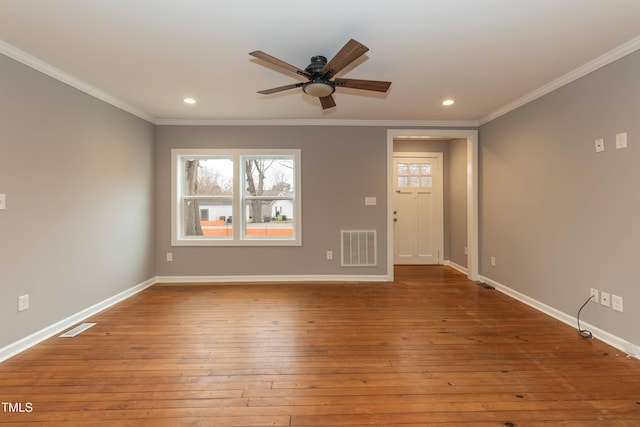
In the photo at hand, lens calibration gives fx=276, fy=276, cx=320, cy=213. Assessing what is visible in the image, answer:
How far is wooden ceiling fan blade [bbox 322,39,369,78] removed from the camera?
1.78 m

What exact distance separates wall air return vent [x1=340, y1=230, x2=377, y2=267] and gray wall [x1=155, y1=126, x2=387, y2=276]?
3.2 inches

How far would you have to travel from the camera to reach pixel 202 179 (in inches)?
174

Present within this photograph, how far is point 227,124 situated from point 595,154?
440 cm

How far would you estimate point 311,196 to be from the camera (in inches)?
170

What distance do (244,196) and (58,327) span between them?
259cm

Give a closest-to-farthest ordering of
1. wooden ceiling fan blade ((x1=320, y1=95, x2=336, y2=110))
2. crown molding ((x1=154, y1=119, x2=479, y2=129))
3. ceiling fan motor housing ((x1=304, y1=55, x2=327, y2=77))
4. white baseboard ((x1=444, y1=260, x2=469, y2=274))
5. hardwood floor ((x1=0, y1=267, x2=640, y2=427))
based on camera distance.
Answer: hardwood floor ((x1=0, y1=267, x2=640, y2=427)), ceiling fan motor housing ((x1=304, y1=55, x2=327, y2=77)), wooden ceiling fan blade ((x1=320, y1=95, x2=336, y2=110)), crown molding ((x1=154, y1=119, x2=479, y2=129)), white baseboard ((x1=444, y1=260, x2=469, y2=274))

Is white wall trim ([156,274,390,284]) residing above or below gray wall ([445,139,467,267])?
below

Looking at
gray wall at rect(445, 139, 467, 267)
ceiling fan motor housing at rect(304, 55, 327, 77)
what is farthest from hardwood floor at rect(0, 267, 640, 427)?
ceiling fan motor housing at rect(304, 55, 327, 77)

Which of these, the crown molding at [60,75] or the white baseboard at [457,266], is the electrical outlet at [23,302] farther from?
the white baseboard at [457,266]

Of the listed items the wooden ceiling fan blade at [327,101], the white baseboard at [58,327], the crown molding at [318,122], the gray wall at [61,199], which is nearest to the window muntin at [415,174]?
the crown molding at [318,122]

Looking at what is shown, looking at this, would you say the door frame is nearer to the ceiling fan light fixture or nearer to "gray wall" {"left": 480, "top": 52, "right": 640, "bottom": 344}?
"gray wall" {"left": 480, "top": 52, "right": 640, "bottom": 344}

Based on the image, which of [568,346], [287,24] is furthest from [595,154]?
[287,24]

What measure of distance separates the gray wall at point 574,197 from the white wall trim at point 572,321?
47 millimetres

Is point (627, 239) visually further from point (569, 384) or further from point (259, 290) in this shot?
point (259, 290)
